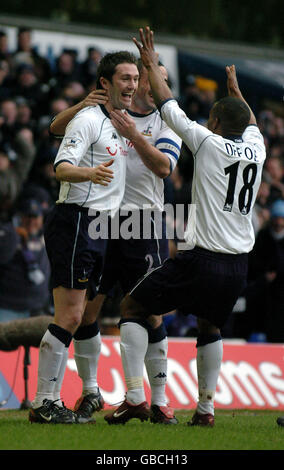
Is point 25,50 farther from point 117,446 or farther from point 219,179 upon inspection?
point 117,446

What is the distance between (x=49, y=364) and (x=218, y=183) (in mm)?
1857

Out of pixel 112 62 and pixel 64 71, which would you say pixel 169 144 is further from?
pixel 64 71

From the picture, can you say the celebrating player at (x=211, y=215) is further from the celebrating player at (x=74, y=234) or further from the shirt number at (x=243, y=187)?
the celebrating player at (x=74, y=234)

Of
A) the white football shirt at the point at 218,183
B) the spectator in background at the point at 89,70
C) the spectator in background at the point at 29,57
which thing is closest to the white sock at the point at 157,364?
the white football shirt at the point at 218,183

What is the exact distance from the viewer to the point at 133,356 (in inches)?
271

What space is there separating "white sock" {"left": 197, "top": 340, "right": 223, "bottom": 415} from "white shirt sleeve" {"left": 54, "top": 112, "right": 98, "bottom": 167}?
1.77m

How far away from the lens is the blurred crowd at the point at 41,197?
10812mm

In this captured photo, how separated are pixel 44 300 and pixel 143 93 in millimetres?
4241

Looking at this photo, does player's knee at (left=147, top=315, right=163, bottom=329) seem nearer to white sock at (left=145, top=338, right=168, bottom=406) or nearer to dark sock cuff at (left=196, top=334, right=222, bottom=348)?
white sock at (left=145, top=338, right=168, bottom=406)

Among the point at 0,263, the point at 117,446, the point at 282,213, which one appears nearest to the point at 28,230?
the point at 0,263

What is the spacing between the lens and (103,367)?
30.6 feet

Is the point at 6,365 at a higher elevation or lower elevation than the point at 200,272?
lower

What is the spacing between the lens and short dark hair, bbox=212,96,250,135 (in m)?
6.75

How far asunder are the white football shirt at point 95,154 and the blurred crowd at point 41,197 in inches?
126
